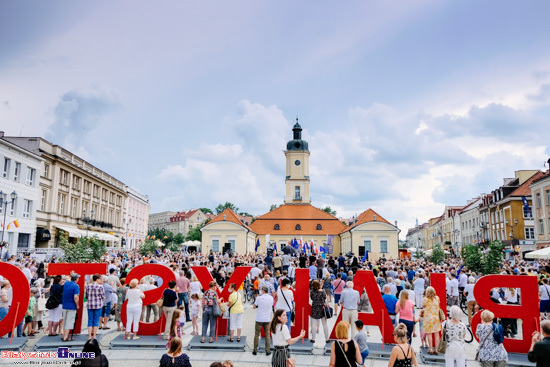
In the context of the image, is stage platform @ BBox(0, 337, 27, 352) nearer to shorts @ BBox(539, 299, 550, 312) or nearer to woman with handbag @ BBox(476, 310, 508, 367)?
woman with handbag @ BBox(476, 310, 508, 367)

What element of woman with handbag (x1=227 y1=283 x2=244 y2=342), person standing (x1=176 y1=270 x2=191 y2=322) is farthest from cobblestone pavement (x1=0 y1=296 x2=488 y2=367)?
person standing (x1=176 y1=270 x2=191 y2=322)

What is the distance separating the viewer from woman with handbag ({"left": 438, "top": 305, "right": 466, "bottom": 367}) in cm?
807

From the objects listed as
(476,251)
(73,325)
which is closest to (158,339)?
(73,325)

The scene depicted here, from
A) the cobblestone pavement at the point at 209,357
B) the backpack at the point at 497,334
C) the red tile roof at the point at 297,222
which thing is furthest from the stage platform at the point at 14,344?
the red tile roof at the point at 297,222

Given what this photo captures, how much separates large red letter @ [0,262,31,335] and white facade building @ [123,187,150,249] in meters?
54.5

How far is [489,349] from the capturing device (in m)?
8.03

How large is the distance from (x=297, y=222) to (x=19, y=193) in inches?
1905

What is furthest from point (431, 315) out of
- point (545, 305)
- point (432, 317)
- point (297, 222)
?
point (297, 222)

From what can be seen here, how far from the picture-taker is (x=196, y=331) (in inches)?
526

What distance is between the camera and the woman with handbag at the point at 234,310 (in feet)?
39.3

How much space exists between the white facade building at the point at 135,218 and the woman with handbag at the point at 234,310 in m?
55.9

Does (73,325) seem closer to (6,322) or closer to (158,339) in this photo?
(6,322)

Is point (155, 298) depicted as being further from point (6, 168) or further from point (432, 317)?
point (6, 168)

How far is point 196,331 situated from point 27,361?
488 centimetres
